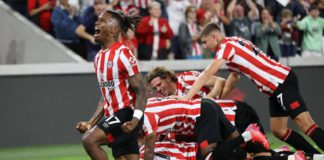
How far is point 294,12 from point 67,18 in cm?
489

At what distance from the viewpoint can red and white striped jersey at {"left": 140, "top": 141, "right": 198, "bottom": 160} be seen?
977 centimetres

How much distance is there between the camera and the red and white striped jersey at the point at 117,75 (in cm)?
842

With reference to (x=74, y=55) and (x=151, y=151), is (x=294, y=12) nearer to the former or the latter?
(x=74, y=55)

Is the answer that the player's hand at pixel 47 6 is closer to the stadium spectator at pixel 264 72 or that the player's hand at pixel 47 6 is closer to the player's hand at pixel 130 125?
the stadium spectator at pixel 264 72

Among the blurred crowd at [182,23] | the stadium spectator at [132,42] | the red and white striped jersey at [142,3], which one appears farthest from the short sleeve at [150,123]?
the red and white striped jersey at [142,3]

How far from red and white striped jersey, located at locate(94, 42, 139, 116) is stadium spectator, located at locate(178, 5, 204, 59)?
7.31 meters

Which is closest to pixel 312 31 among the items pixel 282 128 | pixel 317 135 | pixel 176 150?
pixel 282 128

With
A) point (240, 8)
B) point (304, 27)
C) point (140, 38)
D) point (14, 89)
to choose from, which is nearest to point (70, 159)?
point (14, 89)

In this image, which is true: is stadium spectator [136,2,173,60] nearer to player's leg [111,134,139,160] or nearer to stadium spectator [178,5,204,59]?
stadium spectator [178,5,204,59]

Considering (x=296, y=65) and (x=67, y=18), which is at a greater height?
(x=67, y=18)

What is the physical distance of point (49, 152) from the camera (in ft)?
44.8

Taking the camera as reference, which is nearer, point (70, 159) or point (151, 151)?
point (151, 151)

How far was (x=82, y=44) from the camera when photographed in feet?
51.8

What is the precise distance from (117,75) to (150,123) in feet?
2.52
